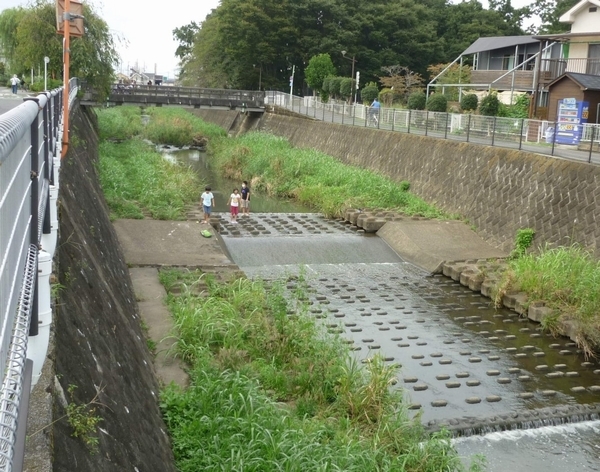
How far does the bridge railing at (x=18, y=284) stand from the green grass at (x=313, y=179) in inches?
714

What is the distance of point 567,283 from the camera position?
525 inches

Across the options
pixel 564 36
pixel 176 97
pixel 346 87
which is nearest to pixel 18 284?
pixel 564 36

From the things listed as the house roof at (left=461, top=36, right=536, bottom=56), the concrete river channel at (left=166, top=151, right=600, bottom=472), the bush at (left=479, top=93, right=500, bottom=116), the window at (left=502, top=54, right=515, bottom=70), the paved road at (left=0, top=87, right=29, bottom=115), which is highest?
the house roof at (left=461, top=36, right=536, bottom=56)

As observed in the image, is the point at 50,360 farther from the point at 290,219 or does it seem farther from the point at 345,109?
the point at 345,109

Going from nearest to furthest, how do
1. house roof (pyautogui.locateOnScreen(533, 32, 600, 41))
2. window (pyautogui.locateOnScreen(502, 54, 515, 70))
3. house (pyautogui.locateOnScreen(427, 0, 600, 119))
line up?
1. house roof (pyautogui.locateOnScreen(533, 32, 600, 41))
2. house (pyautogui.locateOnScreen(427, 0, 600, 119))
3. window (pyautogui.locateOnScreen(502, 54, 515, 70))

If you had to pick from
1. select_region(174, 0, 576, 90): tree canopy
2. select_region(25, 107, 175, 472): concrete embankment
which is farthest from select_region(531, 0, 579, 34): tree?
select_region(25, 107, 175, 472): concrete embankment

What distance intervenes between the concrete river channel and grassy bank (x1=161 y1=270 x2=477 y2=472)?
964mm

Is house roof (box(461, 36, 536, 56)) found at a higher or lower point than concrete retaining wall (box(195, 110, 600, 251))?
higher

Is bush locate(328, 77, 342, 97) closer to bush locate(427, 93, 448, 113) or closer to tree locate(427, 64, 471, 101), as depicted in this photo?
tree locate(427, 64, 471, 101)

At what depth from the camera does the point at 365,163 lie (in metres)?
28.0

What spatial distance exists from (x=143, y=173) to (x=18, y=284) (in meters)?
21.7

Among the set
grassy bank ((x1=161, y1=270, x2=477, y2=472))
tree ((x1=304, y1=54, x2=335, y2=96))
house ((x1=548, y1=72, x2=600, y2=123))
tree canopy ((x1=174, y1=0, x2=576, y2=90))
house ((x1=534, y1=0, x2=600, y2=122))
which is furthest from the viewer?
tree canopy ((x1=174, y1=0, x2=576, y2=90))

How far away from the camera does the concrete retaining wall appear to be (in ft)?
52.7

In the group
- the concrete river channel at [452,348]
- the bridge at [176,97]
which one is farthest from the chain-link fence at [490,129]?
the bridge at [176,97]
